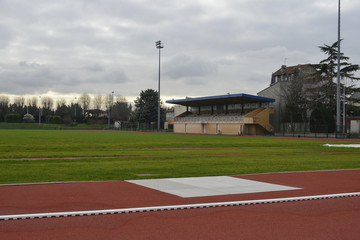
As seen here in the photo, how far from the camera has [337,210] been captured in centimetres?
749

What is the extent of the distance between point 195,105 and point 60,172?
76563 mm

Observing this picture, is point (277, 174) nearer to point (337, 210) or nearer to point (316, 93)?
point (337, 210)

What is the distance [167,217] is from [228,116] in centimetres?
6730

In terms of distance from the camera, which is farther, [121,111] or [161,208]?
[121,111]

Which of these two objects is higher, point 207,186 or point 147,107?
point 147,107

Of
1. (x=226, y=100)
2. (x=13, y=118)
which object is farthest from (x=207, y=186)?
(x=13, y=118)

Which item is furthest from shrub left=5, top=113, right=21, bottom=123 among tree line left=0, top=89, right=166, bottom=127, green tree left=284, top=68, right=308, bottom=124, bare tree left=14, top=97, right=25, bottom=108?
green tree left=284, top=68, right=308, bottom=124

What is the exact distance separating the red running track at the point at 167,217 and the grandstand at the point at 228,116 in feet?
187

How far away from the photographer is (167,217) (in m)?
6.79

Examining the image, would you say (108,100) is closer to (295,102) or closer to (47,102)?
(47,102)

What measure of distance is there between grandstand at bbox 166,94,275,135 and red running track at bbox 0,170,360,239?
56866mm

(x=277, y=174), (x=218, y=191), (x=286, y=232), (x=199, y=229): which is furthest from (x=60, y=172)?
(x=286, y=232)

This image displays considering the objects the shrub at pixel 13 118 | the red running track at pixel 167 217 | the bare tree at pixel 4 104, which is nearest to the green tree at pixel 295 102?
the red running track at pixel 167 217

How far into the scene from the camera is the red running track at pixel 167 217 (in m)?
5.80
